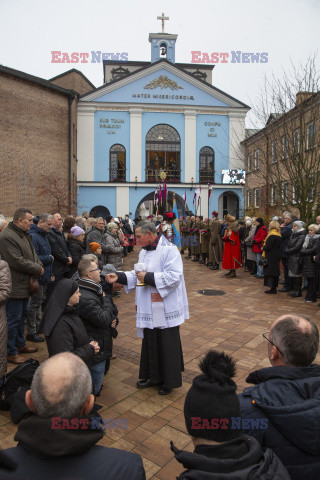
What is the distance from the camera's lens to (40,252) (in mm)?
5805

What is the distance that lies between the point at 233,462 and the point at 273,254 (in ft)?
27.2

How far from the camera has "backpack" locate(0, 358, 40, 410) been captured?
11.6 ft

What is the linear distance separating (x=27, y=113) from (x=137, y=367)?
20.2 m

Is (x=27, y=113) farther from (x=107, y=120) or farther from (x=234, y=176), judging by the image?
(x=234, y=176)

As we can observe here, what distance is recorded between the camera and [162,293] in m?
3.92

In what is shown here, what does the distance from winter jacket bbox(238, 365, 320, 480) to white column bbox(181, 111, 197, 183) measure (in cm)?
2792

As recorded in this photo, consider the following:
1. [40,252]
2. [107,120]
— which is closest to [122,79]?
[107,120]

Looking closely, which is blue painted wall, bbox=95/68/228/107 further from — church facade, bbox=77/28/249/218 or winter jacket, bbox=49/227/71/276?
winter jacket, bbox=49/227/71/276

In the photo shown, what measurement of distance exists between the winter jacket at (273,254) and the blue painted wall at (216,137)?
2065 cm

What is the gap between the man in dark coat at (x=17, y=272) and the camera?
4.66 metres

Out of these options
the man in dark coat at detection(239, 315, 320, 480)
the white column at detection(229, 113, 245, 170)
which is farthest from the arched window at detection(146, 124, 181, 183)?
the man in dark coat at detection(239, 315, 320, 480)

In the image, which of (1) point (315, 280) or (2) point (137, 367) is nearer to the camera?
(2) point (137, 367)

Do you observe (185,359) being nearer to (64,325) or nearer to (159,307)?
(159,307)

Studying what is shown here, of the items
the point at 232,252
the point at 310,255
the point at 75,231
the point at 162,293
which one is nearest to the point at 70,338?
the point at 162,293
